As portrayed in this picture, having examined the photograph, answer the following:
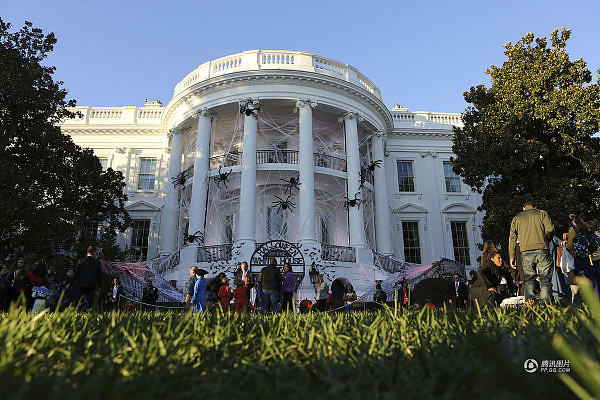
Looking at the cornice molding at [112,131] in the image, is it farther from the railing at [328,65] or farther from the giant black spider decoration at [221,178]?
the railing at [328,65]

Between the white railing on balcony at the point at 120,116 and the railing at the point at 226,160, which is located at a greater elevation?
the white railing on balcony at the point at 120,116

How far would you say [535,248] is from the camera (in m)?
5.78

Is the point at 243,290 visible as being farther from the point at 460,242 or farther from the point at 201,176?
the point at 460,242

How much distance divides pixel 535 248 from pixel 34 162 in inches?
595

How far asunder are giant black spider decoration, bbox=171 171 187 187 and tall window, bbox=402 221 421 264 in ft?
42.7

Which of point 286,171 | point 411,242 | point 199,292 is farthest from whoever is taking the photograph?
point 411,242

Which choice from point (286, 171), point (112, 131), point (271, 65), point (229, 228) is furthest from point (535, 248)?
point (112, 131)

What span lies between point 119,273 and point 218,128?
30.4ft

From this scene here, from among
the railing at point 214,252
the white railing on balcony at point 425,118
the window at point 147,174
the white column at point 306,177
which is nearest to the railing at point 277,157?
Result: the white column at point 306,177

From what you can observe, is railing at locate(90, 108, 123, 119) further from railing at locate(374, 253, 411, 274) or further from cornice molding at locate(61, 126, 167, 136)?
railing at locate(374, 253, 411, 274)

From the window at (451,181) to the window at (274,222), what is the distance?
1120 cm

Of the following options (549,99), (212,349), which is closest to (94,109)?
(549,99)

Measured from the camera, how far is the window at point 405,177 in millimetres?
25094

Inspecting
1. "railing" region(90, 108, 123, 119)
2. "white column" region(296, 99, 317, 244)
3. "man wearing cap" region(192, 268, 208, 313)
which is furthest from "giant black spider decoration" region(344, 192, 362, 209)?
"railing" region(90, 108, 123, 119)
